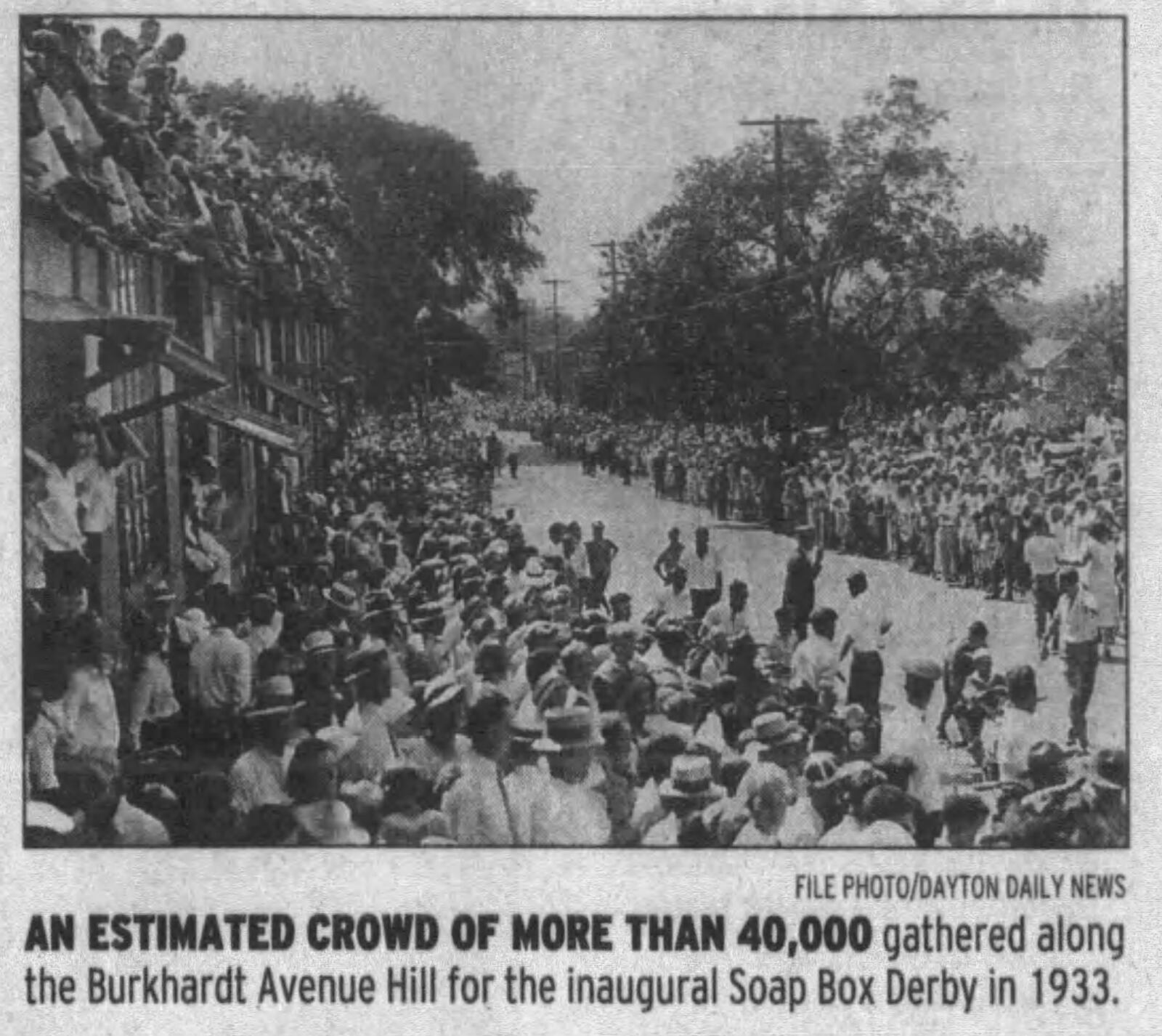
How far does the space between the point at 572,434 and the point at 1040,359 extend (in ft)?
5.57

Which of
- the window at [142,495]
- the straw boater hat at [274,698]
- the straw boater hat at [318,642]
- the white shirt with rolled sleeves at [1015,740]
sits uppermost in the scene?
the window at [142,495]

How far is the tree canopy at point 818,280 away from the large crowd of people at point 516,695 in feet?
1.13

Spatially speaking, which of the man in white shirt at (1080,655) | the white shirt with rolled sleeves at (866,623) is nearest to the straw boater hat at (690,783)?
the white shirt with rolled sleeves at (866,623)

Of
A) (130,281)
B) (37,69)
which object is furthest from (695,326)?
(37,69)

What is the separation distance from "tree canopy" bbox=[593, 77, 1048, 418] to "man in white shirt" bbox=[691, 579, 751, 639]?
73cm

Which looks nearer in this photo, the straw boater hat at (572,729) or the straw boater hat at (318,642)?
the straw boater hat at (572,729)

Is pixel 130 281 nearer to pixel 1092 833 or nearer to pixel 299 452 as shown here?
pixel 299 452

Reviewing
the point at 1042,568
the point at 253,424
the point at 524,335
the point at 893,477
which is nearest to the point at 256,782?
the point at 253,424

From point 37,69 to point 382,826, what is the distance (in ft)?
9.06

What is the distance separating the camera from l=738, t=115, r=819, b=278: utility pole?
20.5 ft

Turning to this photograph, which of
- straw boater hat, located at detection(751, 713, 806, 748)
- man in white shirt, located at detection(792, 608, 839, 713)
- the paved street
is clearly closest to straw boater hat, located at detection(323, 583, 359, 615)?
the paved street

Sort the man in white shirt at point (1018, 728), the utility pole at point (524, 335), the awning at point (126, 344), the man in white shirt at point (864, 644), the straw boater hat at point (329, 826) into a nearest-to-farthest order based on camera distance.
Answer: the awning at point (126, 344)
the straw boater hat at point (329, 826)
the man in white shirt at point (1018, 728)
the man in white shirt at point (864, 644)
the utility pole at point (524, 335)

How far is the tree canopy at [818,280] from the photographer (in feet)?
20.8

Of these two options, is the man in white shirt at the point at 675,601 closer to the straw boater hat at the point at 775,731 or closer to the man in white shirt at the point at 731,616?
the man in white shirt at the point at 731,616
